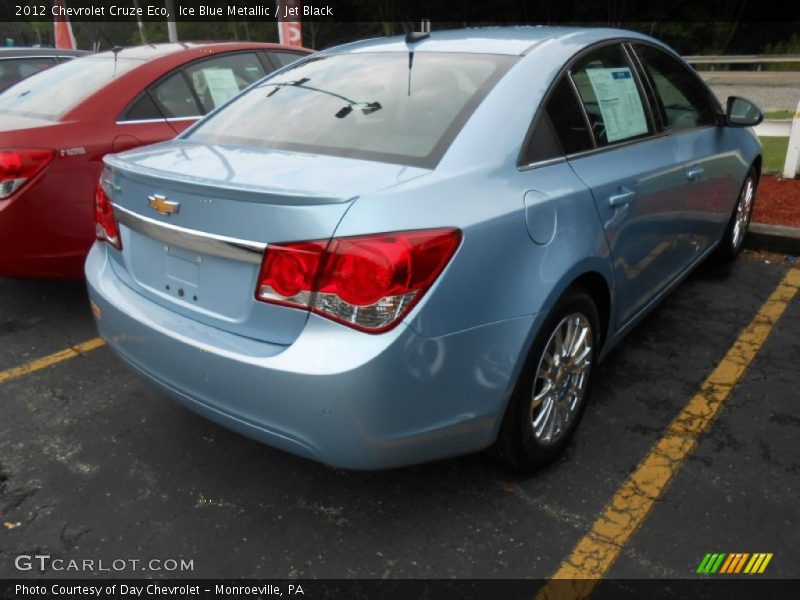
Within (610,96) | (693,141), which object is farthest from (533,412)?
(693,141)

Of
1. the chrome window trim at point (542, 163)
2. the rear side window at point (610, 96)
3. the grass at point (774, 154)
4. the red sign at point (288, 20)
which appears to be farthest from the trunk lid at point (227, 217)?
the red sign at point (288, 20)

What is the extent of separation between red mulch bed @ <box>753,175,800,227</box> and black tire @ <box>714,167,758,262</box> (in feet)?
2.72

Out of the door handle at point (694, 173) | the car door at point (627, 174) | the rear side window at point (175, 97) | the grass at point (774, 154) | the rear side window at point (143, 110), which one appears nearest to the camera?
the car door at point (627, 174)

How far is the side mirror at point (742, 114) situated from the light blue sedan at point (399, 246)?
1.15 m

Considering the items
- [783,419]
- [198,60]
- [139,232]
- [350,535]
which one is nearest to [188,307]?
[139,232]

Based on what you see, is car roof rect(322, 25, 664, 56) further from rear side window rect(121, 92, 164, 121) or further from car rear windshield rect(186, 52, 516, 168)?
rear side window rect(121, 92, 164, 121)

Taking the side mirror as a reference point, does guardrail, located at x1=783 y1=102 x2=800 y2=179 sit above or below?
below

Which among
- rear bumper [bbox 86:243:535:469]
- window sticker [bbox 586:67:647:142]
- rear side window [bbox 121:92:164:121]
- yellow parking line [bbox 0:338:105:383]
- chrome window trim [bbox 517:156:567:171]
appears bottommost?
yellow parking line [bbox 0:338:105:383]

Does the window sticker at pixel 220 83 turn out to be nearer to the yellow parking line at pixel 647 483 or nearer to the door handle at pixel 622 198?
the door handle at pixel 622 198

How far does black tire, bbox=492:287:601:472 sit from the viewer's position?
2268 millimetres

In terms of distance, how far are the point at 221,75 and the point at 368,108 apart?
2.58 m

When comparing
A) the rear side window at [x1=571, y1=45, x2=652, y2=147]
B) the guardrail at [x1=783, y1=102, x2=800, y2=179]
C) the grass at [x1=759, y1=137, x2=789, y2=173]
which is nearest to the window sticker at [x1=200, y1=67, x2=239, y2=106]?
the rear side window at [x1=571, y1=45, x2=652, y2=147]

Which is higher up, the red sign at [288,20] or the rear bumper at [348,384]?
the red sign at [288,20]

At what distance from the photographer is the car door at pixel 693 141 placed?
3.33 metres
